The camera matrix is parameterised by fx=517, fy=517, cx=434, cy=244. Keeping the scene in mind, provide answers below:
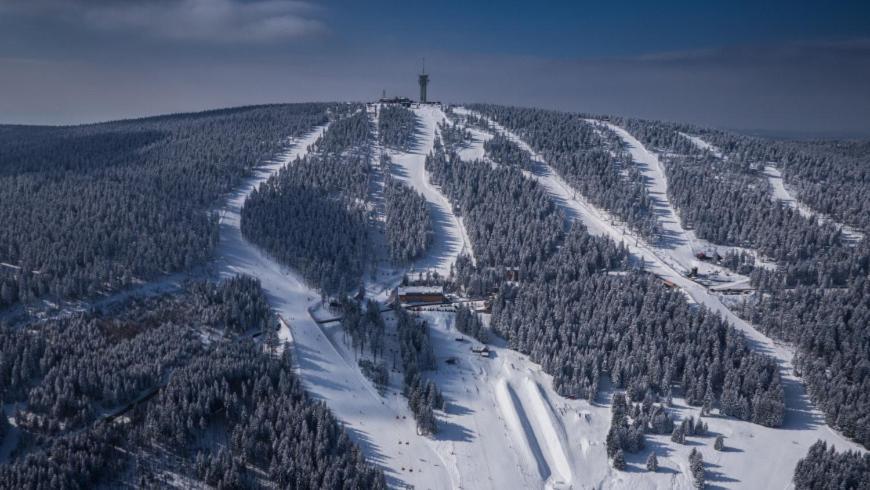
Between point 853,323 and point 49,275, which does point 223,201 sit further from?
point 853,323

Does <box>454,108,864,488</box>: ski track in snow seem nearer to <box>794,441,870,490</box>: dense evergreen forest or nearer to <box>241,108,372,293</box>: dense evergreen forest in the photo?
<box>794,441,870,490</box>: dense evergreen forest

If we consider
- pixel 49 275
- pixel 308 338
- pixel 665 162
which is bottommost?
pixel 308 338

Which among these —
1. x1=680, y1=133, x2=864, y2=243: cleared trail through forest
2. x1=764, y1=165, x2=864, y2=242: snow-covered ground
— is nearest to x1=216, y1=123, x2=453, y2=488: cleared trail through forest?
x1=680, y1=133, x2=864, y2=243: cleared trail through forest

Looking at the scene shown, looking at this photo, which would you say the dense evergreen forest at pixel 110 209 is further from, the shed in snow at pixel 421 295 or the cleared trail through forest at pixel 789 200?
the cleared trail through forest at pixel 789 200

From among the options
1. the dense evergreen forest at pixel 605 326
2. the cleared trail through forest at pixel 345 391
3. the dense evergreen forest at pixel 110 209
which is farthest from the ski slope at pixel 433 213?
the dense evergreen forest at pixel 110 209

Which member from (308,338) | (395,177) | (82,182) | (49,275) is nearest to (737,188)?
(395,177)

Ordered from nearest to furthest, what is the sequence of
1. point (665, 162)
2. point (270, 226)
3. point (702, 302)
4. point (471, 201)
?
point (702, 302)
point (270, 226)
point (471, 201)
point (665, 162)

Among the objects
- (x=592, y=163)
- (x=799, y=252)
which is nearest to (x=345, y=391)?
(x=799, y=252)
